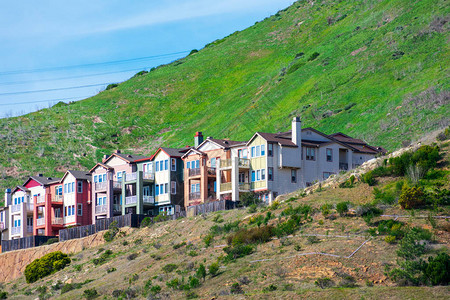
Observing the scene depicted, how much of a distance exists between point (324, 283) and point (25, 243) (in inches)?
2065

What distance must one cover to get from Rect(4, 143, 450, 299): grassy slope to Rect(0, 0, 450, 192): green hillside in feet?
125

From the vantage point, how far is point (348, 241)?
44250mm

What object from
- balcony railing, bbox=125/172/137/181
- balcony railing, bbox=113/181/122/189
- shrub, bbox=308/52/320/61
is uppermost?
shrub, bbox=308/52/320/61

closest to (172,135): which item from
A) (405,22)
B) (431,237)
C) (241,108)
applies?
(241,108)

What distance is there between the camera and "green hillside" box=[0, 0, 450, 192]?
110312 mm

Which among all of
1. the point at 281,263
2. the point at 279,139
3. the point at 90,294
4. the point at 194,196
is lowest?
the point at 90,294

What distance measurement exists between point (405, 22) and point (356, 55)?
12.1 m

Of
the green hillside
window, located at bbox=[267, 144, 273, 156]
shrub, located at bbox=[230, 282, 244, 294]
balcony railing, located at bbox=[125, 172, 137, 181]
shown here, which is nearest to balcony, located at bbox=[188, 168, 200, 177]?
balcony railing, located at bbox=[125, 172, 137, 181]

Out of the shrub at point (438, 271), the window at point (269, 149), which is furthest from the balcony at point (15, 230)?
the shrub at point (438, 271)

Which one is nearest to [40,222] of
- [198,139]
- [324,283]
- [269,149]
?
[198,139]

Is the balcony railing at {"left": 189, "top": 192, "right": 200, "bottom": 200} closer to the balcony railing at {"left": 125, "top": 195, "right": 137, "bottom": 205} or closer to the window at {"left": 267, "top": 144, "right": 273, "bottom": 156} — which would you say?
the balcony railing at {"left": 125, "top": 195, "right": 137, "bottom": 205}

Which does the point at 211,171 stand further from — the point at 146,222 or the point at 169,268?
the point at 169,268

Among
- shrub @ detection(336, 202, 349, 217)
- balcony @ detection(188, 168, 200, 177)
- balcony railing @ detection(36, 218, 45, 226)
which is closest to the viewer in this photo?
shrub @ detection(336, 202, 349, 217)

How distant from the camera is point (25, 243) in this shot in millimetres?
83000
